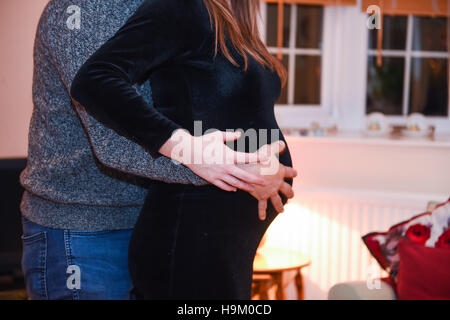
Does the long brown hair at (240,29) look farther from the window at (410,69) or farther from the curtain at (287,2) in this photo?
the window at (410,69)

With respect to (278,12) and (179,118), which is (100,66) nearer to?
(179,118)

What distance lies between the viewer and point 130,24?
26.8 inches

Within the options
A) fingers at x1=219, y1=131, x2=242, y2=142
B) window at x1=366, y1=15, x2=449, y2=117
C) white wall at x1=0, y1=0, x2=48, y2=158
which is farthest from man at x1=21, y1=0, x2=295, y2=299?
window at x1=366, y1=15, x2=449, y2=117

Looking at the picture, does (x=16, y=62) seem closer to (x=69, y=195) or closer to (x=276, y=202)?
(x=69, y=195)

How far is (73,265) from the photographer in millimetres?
781

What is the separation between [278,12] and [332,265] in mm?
1311

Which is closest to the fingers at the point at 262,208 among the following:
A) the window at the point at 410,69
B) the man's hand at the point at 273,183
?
the man's hand at the point at 273,183

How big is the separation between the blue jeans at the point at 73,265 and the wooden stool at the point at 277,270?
1178 millimetres

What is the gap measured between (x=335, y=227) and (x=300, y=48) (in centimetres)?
97

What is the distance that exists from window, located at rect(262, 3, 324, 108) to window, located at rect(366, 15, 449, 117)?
0.28 meters

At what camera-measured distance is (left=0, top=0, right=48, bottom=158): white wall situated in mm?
2234

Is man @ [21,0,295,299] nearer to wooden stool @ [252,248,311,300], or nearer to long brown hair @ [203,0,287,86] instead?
long brown hair @ [203,0,287,86]

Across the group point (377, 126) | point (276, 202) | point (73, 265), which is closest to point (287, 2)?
point (377, 126)

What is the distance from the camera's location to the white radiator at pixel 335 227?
2.27 metres
